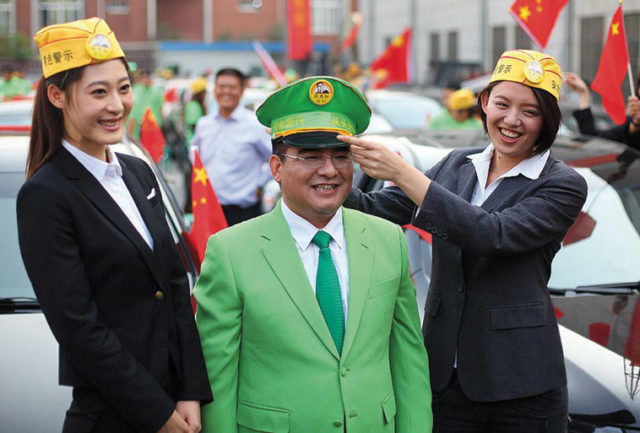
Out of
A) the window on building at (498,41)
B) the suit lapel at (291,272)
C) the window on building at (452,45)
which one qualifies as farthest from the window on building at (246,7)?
the suit lapel at (291,272)

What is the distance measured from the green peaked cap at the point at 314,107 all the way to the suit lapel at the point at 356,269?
0.93ft

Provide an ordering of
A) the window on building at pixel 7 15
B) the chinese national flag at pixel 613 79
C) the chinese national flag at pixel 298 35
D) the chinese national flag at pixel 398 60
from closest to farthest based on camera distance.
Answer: the chinese national flag at pixel 613 79, the chinese national flag at pixel 398 60, the chinese national flag at pixel 298 35, the window on building at pixel 7 15

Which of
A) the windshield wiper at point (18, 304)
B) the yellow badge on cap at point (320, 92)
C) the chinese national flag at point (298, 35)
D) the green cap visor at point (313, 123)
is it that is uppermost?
the chinese national flag at point (298, 35)

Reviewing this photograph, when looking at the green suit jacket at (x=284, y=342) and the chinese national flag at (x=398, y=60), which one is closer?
the green suit jacket at (x=284, y=342)

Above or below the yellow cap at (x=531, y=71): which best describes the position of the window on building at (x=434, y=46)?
above

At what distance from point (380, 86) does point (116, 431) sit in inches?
557

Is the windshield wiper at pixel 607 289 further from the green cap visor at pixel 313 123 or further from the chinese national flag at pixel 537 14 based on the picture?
the green cap visor at pixel 313 123

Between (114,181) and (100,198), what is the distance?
13 cm

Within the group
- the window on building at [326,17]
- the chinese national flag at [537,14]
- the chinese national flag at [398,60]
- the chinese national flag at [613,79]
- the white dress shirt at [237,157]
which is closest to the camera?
the chinese national flag at [613,79]

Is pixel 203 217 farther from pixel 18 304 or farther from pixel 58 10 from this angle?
pixel 58 10

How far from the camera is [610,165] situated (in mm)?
4988

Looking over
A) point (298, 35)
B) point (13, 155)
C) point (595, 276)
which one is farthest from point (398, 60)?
point (13, 155)

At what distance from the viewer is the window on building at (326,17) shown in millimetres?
60719

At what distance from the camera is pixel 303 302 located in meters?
2.52
